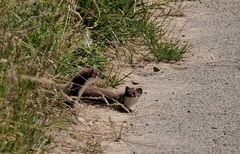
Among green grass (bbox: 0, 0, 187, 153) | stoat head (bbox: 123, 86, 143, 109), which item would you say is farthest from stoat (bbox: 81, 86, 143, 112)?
green grass (bbox: 0, 0, 187, 153)

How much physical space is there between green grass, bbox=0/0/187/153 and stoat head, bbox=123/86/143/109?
34 centimetres

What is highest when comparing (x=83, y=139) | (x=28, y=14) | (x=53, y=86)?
(x=28, y=14)

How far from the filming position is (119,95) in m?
5.08

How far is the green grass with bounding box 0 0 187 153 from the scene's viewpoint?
12.1ft

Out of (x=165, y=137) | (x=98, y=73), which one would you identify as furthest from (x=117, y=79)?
(x=165, y=137)

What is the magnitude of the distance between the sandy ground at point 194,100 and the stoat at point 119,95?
3.3 inches

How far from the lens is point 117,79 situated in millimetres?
5406

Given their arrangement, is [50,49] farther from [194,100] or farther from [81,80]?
[194,100]

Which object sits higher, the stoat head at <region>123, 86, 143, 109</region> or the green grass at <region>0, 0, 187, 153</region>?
the green grass at <region>0, 0, 187, 153</region>

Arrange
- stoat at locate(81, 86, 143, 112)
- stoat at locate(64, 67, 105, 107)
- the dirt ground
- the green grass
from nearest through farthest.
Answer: the green grass < the dirt ground < stoat at locate(64, 67, 105, 107) < stoat at locate(81, 86, 143, 112)

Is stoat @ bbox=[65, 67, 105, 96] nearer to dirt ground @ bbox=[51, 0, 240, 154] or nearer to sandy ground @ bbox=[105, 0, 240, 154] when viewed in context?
dirt ground @ bbox=[51, 0, 240, 154]

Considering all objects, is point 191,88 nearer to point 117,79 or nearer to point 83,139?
point 117,79

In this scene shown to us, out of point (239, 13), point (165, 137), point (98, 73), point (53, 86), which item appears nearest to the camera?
point (53, 86)

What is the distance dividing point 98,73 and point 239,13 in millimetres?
2640
